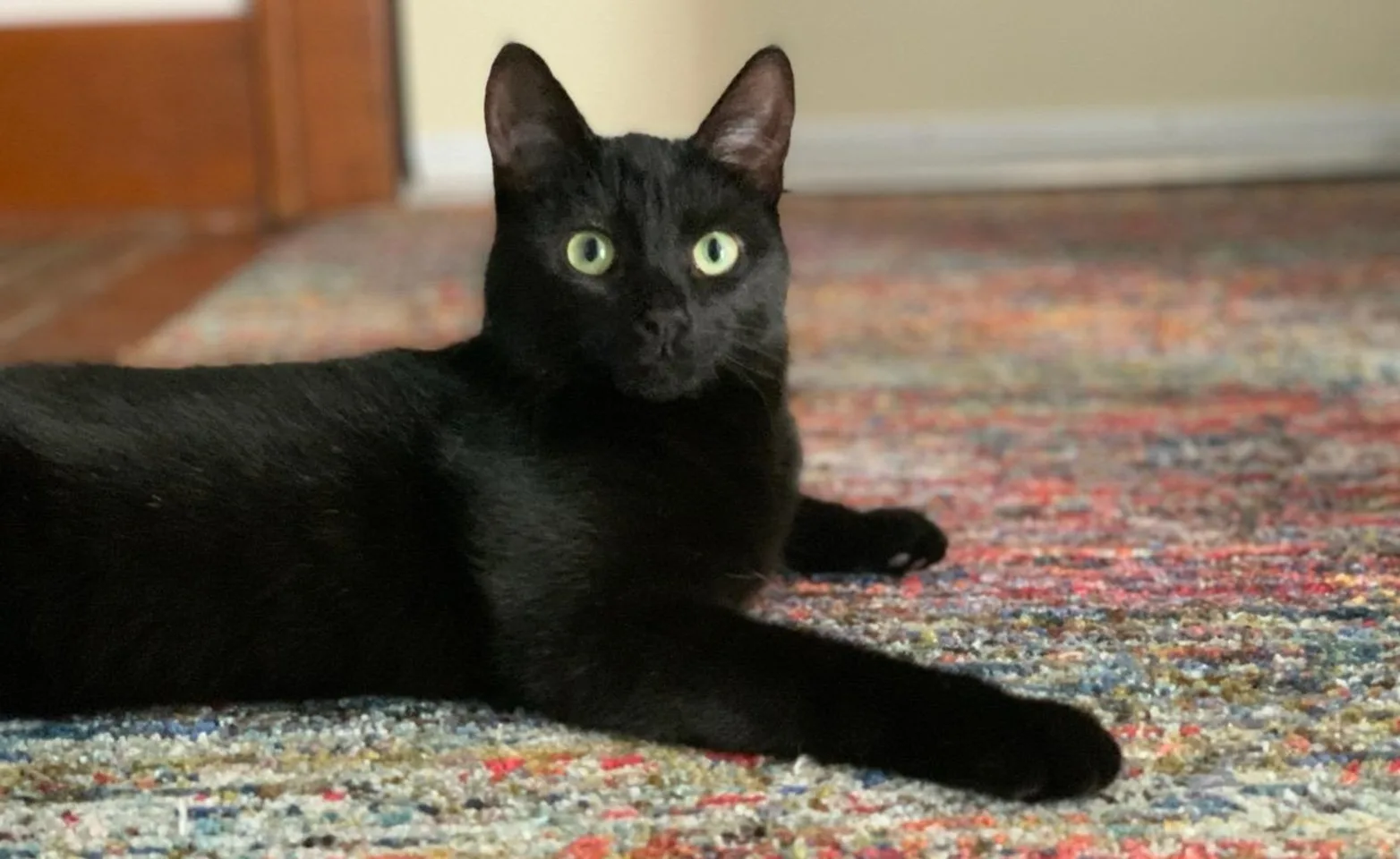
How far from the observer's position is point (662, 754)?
0.81 m

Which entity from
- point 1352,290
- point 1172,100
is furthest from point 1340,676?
point 1172,100

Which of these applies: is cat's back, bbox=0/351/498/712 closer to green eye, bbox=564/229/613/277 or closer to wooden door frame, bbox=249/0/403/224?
green eye, bbox=564/229/613/277

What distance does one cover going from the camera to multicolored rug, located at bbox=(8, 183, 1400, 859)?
0.73 metres

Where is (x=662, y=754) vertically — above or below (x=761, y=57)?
below

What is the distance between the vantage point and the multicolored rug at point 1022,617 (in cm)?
73

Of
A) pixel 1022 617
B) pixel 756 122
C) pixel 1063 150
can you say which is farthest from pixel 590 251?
pixel 1063 150

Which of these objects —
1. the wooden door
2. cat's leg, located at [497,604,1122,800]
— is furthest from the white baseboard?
cat's leg, located at [497,604,1122,800]

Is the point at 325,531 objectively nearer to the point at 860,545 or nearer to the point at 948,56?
the point at 860,545

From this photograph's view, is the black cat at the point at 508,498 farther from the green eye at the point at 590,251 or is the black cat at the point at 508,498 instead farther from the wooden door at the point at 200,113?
the wooden door at the point at 200,113

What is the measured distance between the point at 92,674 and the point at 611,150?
0.44 meters

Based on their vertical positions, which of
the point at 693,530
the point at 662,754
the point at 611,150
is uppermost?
the point at 611,150

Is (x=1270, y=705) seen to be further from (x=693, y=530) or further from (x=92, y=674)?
(x=92, y=674)

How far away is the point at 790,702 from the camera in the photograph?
79 cm

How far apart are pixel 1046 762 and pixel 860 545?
345 millimetres
